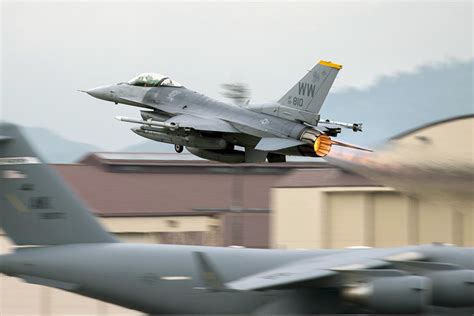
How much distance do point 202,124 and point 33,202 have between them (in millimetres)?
5770

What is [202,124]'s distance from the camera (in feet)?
78.4

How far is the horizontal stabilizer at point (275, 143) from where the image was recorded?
21812mm

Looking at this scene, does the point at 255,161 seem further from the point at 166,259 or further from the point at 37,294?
the point at 37,294

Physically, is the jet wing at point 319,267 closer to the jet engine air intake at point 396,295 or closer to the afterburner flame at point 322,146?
the jet engine air intake at point 396,295

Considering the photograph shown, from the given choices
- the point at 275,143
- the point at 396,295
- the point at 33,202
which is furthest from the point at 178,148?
the point at 396,295

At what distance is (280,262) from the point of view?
20.2 m

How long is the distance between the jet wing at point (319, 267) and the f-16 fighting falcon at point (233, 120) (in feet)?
9.03

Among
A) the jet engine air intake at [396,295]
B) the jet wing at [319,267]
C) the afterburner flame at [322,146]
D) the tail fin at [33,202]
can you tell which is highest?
the afterburner flame at [322,146]

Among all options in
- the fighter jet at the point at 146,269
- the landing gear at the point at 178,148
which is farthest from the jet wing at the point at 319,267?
the landing gear at the point at 178,148

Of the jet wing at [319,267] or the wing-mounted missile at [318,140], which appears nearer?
the jet wing at [319,267]

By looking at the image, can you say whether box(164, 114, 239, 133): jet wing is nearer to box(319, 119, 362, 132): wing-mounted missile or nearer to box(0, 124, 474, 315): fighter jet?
box(319, 119, 362, 132): wing-mounted missile

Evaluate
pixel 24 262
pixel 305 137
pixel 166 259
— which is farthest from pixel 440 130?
pixel 24 262

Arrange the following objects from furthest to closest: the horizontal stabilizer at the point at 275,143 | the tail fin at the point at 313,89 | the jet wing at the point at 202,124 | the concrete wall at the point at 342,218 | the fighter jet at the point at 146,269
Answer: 1. the concrete wall at the point at 342,218
2. the jet wing at the point at 202,124
3. the tail fin at the point at 313,89
4. the horizontal stabilizer at the point at 275,143
5. the fighter jet at the point at 146,269

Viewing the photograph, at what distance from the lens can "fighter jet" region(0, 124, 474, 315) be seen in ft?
62.4
